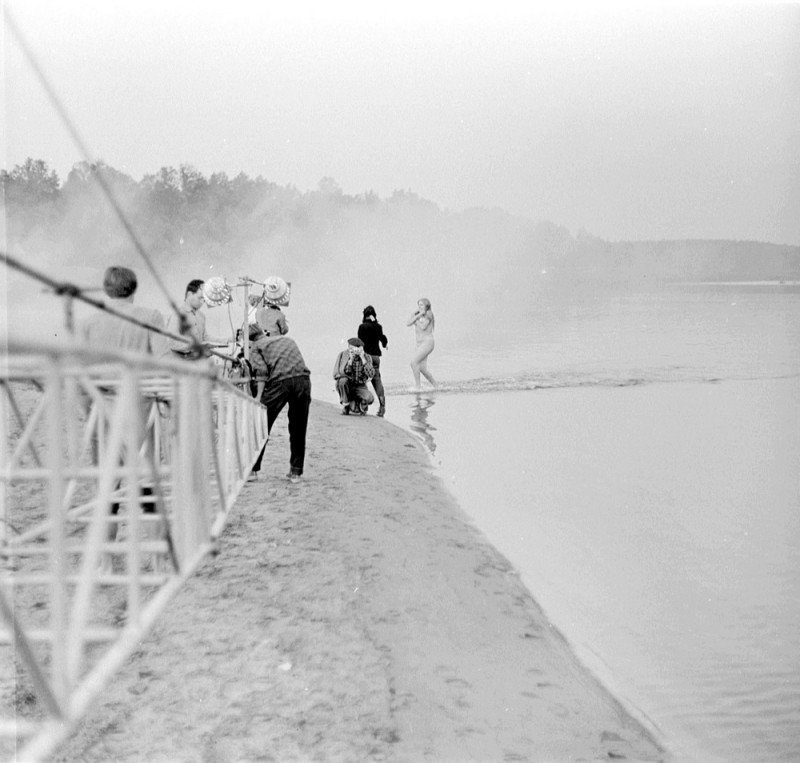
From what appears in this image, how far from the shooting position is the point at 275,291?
7.86m

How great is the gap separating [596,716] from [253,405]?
266 centimetres

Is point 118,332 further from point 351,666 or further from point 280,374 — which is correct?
point 280,374

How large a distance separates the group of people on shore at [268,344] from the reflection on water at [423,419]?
2.04ft

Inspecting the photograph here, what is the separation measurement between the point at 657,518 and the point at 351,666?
479 cm

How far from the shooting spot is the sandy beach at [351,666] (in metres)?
4.04

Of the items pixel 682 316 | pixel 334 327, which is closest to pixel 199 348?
pixel 334 327

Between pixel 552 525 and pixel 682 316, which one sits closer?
pixel 552 525

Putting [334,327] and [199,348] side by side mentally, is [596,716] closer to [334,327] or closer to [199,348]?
[199,348]

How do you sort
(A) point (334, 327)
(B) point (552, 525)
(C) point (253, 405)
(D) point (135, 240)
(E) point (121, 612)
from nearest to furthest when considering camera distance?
(D) point (135, 240)
(E) point (121, 612)
(C) point (253, 405)
(B) point (552, 525)
(A) point (334, 327)

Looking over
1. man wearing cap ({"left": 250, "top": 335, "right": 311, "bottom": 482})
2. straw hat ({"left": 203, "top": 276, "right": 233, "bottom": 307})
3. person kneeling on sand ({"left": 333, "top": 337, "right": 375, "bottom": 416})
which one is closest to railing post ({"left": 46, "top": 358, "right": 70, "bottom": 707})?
straw hat ({"left": 203, "top": 276, "right": 233, "bottom": 307})

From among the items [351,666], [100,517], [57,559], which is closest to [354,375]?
[351,666]

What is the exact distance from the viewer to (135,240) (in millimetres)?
3482

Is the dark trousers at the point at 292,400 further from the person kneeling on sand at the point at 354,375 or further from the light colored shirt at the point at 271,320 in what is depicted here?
the person kneeling on sand at the point at 354,375

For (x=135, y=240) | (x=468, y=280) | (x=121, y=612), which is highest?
(x=468, y=280)
